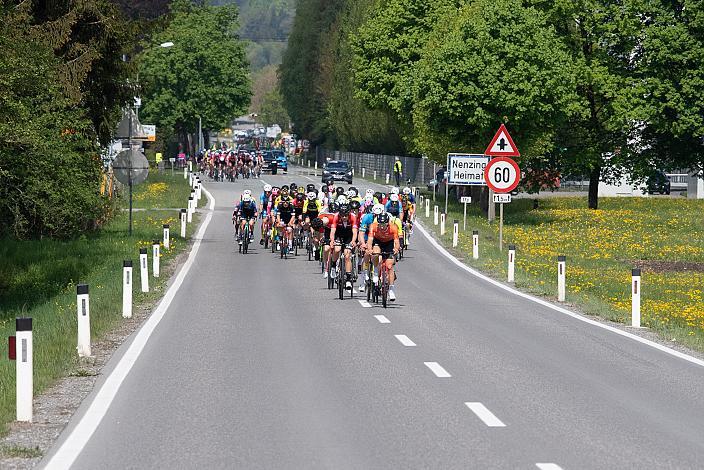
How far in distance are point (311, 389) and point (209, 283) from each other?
14825 mm

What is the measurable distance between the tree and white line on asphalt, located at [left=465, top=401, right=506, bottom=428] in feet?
303

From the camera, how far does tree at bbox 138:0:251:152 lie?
344 ft

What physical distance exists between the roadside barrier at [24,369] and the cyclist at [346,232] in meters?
12.6

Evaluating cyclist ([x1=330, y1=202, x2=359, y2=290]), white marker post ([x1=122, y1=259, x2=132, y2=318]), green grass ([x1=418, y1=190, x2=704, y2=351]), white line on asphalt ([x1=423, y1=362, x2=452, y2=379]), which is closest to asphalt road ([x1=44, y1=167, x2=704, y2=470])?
white line on asphalt ([x1=423, y1=362, x2=452, y2=379])

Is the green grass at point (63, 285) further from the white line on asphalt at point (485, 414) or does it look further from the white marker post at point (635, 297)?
the white marker post at point (635, 297)

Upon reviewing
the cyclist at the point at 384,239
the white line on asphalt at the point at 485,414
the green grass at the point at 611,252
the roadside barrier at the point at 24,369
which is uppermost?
the cyclist at the point at 384,239

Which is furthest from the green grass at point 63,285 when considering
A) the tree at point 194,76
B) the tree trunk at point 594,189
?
the tree at point 194,76

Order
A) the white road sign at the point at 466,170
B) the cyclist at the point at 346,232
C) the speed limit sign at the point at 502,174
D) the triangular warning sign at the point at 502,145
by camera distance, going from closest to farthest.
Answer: the cyclist at the point at 346,232 → the triangular warning sign at the point at 502,145 → the speed limit sign at the point at 502,174 → the white road sign at the point at 466,170

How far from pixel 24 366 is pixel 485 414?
3.56 metres

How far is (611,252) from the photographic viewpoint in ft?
127

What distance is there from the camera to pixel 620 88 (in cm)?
5772

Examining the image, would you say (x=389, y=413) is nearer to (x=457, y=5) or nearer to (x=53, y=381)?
(x=53, y=381)

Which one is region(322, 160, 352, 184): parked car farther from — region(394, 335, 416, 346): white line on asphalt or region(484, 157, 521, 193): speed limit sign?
region(394, 335, 416, 346): white line on asphalt

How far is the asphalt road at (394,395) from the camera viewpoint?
888 cm
